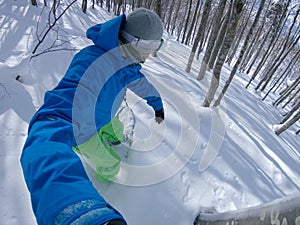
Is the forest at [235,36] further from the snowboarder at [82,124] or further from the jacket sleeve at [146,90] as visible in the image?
the snowboarder at [82,124]

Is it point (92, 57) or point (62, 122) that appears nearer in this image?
point (62, 122)

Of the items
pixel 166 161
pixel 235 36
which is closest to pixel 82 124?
pixel 166 161

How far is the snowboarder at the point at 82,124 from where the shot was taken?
2.03 ft

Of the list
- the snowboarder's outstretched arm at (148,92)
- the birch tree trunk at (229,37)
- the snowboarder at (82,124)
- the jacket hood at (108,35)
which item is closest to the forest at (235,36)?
the birch tree trunk at (229,37)

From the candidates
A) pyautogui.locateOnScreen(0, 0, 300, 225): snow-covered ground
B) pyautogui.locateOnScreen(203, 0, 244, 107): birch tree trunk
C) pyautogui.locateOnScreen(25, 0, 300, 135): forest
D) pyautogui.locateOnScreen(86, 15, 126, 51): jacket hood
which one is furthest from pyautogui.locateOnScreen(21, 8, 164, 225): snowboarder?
pyautogui.locateOnScreen(25, 0, 300, 135): forest

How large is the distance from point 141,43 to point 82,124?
79 centimetres

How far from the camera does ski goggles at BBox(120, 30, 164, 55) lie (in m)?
1.61

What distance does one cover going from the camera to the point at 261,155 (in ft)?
13.4

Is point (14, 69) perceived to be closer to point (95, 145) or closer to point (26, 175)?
point (95, 145)

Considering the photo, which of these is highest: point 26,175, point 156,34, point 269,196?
point 156,34

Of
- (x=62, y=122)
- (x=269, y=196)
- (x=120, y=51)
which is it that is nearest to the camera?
(x=62, y=122)

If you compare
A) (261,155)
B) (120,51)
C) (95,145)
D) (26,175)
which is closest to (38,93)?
(95,145)

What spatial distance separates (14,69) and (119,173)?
2698 mm

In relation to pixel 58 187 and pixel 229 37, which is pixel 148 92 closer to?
pixel 58 187
